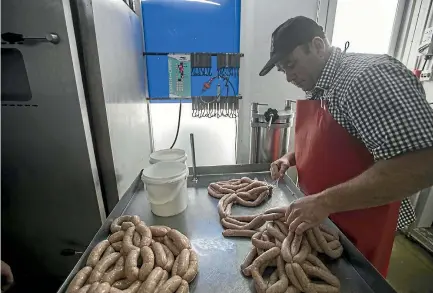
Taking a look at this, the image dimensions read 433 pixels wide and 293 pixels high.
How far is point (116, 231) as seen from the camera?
0.98 meters

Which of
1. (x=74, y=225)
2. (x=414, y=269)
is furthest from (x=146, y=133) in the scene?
(x=414, y=269)

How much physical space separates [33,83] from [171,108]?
3.95 feet

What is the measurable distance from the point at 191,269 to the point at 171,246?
16 centimetres

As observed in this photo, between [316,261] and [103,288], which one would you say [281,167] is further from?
[103,288]

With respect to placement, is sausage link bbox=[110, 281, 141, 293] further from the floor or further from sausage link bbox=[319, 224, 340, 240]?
the floor

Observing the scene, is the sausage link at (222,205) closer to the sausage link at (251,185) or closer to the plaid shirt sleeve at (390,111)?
the sausage link at (251,185)

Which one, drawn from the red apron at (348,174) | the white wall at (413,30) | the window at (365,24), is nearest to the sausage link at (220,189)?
the red apron at (348,174)

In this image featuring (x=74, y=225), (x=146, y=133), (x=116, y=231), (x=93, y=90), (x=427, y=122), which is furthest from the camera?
(x=146, y=133)

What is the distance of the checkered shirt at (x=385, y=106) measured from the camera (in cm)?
66

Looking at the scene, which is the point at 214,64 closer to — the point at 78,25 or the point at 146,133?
the point at 146,133

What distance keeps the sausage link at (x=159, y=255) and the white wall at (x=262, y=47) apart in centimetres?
147

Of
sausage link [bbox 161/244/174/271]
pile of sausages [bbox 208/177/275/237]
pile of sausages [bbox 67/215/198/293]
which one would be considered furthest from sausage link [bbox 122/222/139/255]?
pile of sausages [bbox 208/177/275/237]

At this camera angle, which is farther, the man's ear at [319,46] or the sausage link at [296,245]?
the man's ear at [319,46]

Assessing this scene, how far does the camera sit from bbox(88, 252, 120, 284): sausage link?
758 mm
